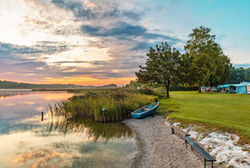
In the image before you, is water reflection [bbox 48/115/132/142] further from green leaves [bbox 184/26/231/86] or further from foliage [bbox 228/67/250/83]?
foliage [bbox 228/67/250/83]

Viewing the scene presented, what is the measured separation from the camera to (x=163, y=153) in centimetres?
696

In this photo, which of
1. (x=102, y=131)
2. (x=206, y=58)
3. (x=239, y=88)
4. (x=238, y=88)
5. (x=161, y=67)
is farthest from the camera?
(x=206, y=58)

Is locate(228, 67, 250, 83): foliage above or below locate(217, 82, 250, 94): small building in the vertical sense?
above

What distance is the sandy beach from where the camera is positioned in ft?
19.9

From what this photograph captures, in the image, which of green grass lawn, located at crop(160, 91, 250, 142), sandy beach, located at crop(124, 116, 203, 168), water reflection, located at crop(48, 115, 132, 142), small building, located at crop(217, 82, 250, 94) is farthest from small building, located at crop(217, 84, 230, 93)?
water reflection, located at crop(48, 115, 132, 142)

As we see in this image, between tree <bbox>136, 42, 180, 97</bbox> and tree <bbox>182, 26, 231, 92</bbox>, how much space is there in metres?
9.92

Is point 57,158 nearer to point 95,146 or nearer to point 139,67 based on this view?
point 95,146

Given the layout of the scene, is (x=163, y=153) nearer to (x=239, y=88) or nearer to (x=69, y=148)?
(x=69, y=148)

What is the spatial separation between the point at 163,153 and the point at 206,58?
40.0m

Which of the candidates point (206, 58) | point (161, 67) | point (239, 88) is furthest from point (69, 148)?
point (206, 58)

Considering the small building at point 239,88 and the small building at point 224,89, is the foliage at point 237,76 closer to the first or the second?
the small building at point 224,89

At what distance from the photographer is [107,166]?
6.23m

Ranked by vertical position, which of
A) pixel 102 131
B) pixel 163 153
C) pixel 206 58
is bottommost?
pixel 102 131

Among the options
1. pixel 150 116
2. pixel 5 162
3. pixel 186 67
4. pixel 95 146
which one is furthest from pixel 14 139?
pixel 186 67
